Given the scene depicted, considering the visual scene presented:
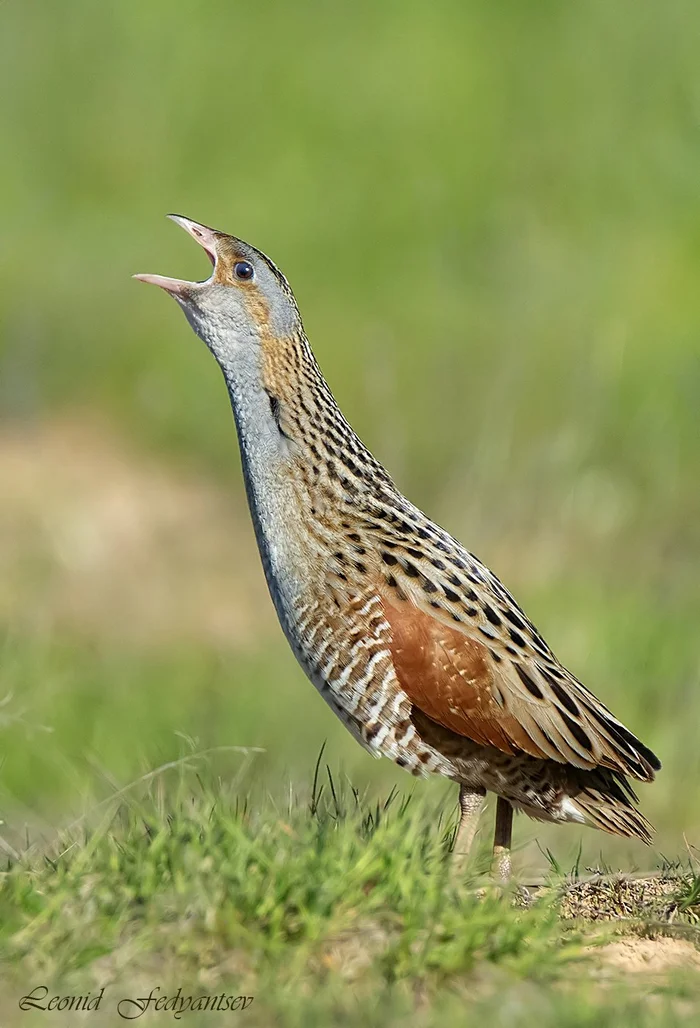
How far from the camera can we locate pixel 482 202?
53.1ft

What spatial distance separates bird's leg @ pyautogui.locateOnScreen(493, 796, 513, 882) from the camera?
5.06 metres

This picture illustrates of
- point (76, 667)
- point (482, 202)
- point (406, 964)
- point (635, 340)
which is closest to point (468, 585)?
point (406, 964)

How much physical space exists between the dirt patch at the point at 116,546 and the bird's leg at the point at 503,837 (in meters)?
4.81

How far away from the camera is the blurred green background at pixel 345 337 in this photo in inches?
377

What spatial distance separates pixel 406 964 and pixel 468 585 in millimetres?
1574

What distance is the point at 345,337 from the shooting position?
14484 mm

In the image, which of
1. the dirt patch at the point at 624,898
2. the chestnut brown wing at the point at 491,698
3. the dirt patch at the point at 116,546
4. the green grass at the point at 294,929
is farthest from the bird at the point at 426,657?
the dirt patch at the point at 116,546

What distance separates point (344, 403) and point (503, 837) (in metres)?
8.50

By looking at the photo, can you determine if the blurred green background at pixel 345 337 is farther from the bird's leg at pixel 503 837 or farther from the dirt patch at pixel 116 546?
the bird's leg at pixel 503 837

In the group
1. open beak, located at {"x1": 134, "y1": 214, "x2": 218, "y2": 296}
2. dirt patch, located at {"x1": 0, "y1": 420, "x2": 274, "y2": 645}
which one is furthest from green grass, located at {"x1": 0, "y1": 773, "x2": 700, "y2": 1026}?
dirt patch, located at {"x1": 0, "y1": 420, "x2": 274, "y2": 645}

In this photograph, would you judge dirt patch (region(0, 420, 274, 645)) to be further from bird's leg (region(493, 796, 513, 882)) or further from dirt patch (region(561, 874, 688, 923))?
dirt patch (region(561, 874, 688, 923))

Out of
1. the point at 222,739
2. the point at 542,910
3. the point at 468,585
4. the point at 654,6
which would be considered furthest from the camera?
the point at 654,6

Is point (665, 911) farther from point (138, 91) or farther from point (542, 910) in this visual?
point (138, 91)

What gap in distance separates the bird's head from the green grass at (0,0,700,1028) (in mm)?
1505
